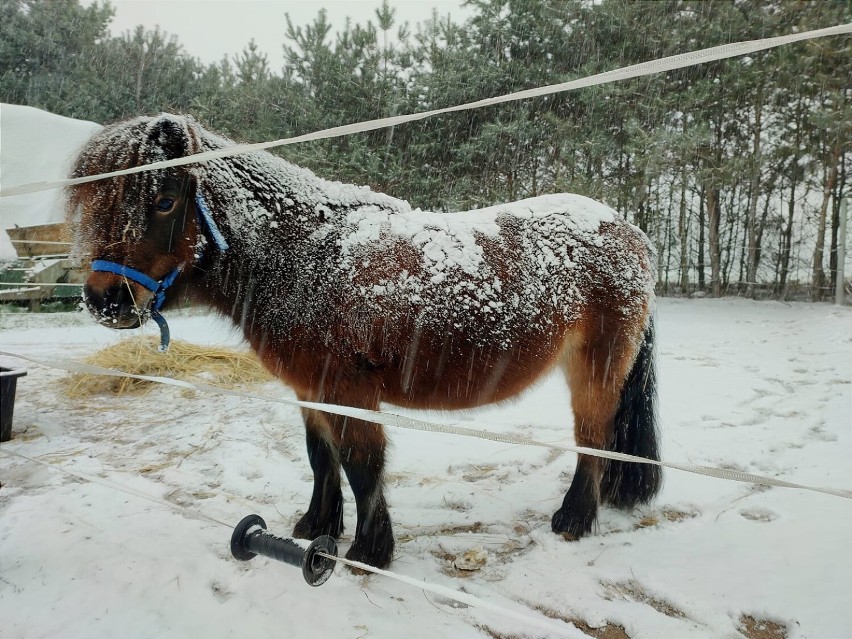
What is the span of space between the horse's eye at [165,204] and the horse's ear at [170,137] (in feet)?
0.54

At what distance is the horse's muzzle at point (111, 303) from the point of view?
1695 millimetres

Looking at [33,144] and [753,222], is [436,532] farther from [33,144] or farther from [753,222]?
[33,144]

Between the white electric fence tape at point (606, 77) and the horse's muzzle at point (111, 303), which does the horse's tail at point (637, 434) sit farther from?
the horse's muzzle at point (111, 303)

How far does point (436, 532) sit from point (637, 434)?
123 cm

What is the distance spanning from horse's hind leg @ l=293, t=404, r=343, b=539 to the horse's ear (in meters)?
1.25

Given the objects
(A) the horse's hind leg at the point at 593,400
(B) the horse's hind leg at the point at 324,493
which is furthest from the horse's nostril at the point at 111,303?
(A) the horse's hind leg at the point at 593,400

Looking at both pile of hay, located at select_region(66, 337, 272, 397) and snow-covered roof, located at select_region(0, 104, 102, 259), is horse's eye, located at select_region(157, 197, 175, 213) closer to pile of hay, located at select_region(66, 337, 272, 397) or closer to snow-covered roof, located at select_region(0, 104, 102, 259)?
pile of hay, located at select_region(66, 337, 272, 397)

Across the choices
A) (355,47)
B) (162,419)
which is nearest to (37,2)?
(355,47)

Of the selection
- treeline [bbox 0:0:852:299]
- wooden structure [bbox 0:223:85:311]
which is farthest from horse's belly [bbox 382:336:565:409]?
wooden structure [bbox 0:223:85:311]

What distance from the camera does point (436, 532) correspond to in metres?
2.35

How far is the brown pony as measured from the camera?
176 cm

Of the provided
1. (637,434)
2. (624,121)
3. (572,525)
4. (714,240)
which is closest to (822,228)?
(714,240)

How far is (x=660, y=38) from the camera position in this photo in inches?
328

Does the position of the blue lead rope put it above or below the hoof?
above
